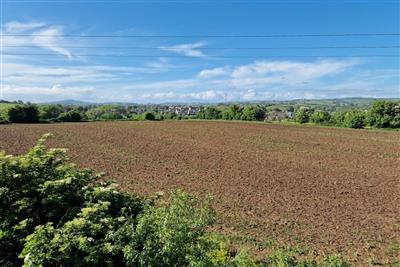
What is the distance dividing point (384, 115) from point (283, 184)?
5295 centimetres

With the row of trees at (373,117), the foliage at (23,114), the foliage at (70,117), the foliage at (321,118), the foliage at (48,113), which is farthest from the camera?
the foliage at (70,117)

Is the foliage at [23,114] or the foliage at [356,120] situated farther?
the foliage at [23,114]

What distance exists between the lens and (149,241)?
5.15m

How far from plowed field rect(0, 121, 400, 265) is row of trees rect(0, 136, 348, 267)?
14.6ft

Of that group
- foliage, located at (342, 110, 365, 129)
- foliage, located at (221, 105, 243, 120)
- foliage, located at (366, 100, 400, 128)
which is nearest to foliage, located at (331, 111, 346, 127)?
foliage, located at (342, 110, 365, 129)

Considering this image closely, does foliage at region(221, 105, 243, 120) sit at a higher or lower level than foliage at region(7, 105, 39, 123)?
lower

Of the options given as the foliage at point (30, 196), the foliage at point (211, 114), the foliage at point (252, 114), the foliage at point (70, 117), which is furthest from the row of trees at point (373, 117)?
the foliage at point (30, 196)

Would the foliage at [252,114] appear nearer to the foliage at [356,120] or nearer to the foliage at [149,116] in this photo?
the foliage at [149,116]

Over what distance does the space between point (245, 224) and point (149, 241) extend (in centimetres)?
682

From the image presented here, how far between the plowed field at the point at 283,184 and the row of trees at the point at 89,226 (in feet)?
14.6

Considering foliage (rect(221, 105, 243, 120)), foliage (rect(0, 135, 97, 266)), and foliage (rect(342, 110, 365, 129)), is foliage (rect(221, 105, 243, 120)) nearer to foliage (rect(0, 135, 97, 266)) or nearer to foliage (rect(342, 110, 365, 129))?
foliage (rect(342, 110, 365, 129))

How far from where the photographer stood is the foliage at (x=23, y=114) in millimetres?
64875

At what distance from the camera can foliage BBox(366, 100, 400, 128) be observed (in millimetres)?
60022

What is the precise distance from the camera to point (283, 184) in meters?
17.6
